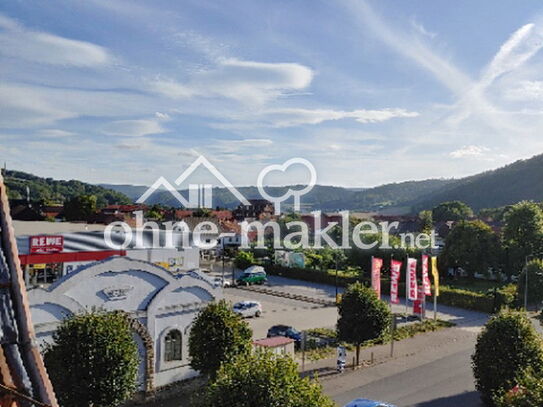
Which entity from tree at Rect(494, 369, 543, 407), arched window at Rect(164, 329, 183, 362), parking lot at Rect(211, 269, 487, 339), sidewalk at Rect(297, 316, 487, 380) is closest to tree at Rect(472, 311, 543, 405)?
tree at Rect(494, 369, 543, 407)

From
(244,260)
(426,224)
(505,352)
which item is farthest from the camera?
(426,224)

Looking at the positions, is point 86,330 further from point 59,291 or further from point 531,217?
point 531,217

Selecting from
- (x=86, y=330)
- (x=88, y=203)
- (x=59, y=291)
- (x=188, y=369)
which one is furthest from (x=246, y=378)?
(x=88, y=203)

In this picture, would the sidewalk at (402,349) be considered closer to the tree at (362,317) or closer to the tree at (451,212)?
the tree at (362,317)

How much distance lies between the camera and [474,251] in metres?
51.1

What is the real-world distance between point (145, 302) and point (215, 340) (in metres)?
3.32

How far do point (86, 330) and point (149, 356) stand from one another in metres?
4.81

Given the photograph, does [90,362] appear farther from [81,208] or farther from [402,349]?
[81,208]

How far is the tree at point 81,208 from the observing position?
97938mm

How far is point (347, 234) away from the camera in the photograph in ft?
198

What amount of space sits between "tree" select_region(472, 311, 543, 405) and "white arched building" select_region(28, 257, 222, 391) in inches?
416

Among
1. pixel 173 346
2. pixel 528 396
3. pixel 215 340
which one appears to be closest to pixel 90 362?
pixel 215 340

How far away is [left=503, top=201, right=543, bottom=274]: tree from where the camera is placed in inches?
1965

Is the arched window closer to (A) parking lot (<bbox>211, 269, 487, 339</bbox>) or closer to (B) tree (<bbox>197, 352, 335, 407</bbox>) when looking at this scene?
(A) parking lot (<bbox>211, 269, 487, 339</bbox>)
